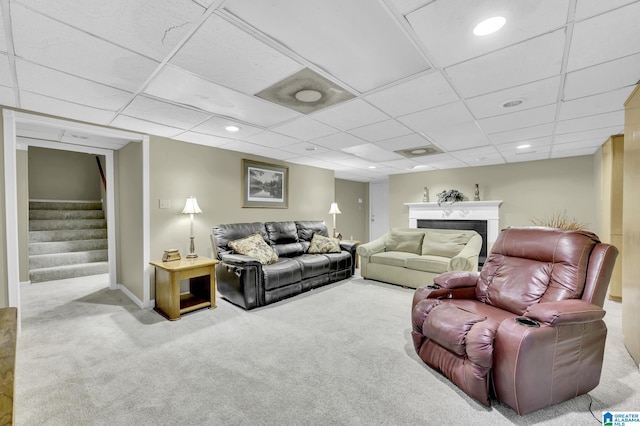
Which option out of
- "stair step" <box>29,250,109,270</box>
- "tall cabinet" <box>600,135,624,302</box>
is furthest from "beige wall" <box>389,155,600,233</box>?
"stair step" <box>29,250,109,270</box>

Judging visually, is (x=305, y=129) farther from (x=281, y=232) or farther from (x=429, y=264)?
(x=429, y=264)

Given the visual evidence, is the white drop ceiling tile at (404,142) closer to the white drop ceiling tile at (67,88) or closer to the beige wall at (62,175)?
the white drop ceiling tile at (67,88)

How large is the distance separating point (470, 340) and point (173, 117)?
3.22 meters

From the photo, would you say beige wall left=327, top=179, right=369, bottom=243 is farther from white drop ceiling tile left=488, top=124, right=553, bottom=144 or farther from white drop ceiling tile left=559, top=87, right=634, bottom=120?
white drop ceiling tile left=559, top=87, right=634, bottom=120

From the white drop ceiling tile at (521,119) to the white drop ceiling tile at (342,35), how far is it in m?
→ 1.54

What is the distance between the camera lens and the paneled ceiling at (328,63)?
1.39m

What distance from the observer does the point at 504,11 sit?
137cm

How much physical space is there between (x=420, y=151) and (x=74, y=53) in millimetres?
4148

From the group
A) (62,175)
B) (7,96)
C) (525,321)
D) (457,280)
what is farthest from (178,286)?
(62,175)

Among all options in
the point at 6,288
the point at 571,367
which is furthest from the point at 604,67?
the point at 6,288

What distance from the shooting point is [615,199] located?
11.7 feet

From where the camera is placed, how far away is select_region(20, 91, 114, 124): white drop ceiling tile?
96.3 inches

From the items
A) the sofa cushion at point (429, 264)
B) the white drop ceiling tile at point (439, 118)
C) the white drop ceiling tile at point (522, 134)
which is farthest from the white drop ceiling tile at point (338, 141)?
the sofa cushion at point (429, 264)

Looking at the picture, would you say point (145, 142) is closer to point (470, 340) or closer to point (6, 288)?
point (6, 288)
